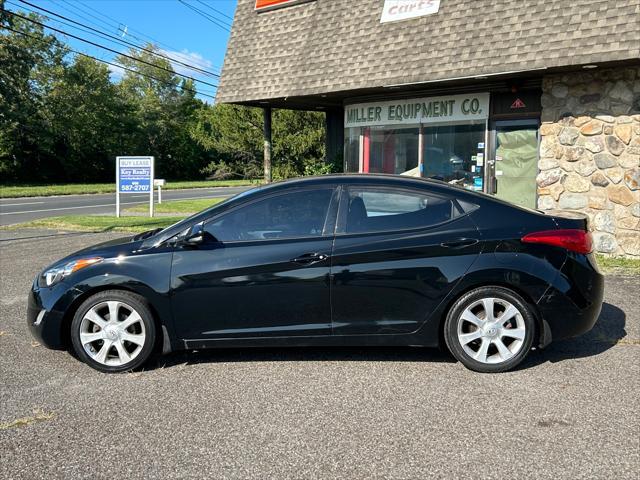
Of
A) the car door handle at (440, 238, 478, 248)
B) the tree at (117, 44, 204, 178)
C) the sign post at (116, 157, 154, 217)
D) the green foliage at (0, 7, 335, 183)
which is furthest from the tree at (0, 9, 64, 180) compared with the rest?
the car door handle at (440, 238, 478, 248)

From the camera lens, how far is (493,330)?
4.37m

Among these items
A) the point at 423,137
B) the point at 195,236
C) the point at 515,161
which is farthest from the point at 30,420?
the point at 423,137

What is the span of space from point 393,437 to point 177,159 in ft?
174

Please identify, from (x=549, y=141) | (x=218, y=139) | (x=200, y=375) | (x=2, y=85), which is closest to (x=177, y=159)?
(x=2, y=85)

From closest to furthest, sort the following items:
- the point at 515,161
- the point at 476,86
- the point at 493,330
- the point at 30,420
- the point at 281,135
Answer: the point at 30,420 → the point at 493,330 → the point at 515,161 → the point at 476,86 → the point at 281,135

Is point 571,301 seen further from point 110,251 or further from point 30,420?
point 30,420

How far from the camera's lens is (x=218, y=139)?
27.0 m

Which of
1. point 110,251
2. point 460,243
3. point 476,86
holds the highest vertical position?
point 476,86

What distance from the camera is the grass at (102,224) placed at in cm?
1343

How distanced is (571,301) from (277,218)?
2.36m

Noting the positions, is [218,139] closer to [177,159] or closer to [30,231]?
[30,231]

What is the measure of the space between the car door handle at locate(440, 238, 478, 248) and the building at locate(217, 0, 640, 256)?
5155 mm

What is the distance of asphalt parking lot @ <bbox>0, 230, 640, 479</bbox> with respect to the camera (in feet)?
10.1

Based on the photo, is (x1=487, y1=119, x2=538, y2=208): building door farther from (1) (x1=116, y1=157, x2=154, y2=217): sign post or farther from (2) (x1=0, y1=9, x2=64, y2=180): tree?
(2) (x1=0, y1=9, x2=64, y2=180): tree
